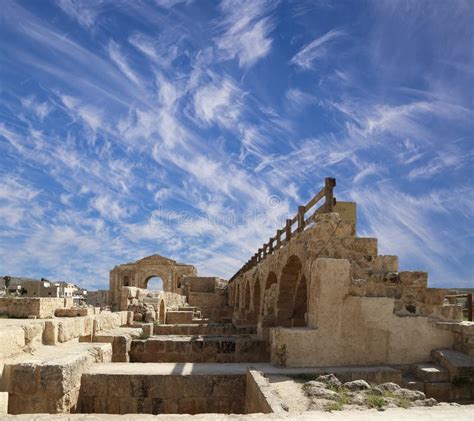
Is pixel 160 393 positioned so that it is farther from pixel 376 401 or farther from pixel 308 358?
pixel 376 401

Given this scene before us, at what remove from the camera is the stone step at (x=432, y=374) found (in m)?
6.98

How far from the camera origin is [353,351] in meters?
7.74

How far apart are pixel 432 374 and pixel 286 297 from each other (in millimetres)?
5170

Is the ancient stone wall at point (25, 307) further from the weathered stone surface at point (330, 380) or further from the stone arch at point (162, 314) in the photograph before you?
the weathered stone surface at point (330, 380)

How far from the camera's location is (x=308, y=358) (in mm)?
7613

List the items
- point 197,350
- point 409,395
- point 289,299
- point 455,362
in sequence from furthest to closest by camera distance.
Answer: point 289,299
point 197,350
point 455,362
point 409,395

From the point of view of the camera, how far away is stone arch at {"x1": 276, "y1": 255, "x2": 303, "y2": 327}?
1158 cm

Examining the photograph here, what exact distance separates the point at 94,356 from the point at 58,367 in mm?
1797

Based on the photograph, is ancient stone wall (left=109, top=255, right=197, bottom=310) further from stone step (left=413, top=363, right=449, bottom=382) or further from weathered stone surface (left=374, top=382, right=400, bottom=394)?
weathered stone surface (left=374, top=382, right=400, bottom=394)

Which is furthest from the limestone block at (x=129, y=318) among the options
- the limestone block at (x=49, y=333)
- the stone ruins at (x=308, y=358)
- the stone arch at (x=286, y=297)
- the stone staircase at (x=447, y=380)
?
the stone staircase at (x=447, y=380)

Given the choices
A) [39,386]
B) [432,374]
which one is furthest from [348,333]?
[39,386]

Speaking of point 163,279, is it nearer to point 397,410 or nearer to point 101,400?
point 101,400

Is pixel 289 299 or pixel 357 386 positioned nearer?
pixel 357 386

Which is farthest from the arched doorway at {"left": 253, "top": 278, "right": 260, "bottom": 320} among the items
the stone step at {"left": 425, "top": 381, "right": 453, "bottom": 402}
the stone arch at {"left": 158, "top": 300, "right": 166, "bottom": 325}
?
the stone step at {"left": 425, "top": 381, "right": 453, "bottom": 402}
